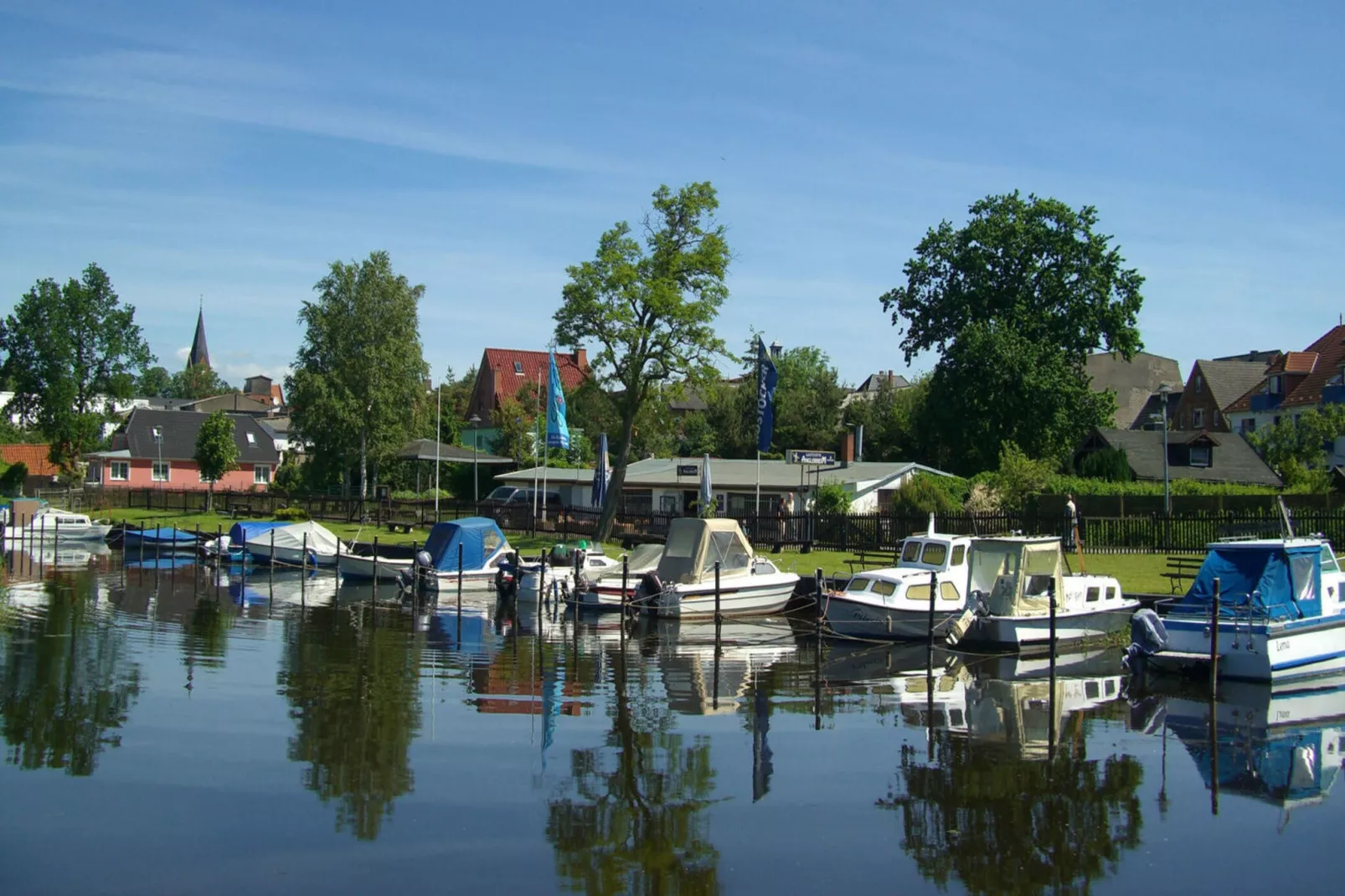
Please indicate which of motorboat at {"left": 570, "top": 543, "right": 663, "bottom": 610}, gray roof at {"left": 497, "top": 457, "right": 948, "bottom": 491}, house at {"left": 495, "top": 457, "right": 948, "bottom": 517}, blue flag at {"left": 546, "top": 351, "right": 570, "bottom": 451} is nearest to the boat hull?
motorboat at {"left": 570, "top": 543, "right": 663, "bottom": 610}

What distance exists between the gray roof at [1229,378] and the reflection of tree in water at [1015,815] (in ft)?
245

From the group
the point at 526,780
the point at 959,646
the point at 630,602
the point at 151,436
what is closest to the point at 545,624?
the point at 630,602

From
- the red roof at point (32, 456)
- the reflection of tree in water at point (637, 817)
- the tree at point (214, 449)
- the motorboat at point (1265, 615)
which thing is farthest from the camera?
the red roof at point (32, 456)

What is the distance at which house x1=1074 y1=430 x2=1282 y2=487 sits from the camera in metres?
58.4

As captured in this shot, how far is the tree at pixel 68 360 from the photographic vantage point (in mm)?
89125

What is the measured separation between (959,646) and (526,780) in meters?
14.3

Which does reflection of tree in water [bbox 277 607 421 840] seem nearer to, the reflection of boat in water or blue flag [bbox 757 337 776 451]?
the reflection of boat in water

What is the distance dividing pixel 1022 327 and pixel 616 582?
35935mm

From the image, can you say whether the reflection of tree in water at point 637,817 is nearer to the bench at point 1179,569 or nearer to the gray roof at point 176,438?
the bench at point 1179,569

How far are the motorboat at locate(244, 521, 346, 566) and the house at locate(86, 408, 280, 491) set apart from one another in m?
40.4

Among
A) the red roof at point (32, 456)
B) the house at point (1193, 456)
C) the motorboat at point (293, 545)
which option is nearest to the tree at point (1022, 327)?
the house at point (1193, 456)

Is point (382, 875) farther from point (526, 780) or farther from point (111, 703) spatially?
point (111, 703)

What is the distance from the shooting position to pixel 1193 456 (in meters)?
59.8

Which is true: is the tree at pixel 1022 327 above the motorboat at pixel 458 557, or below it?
above
